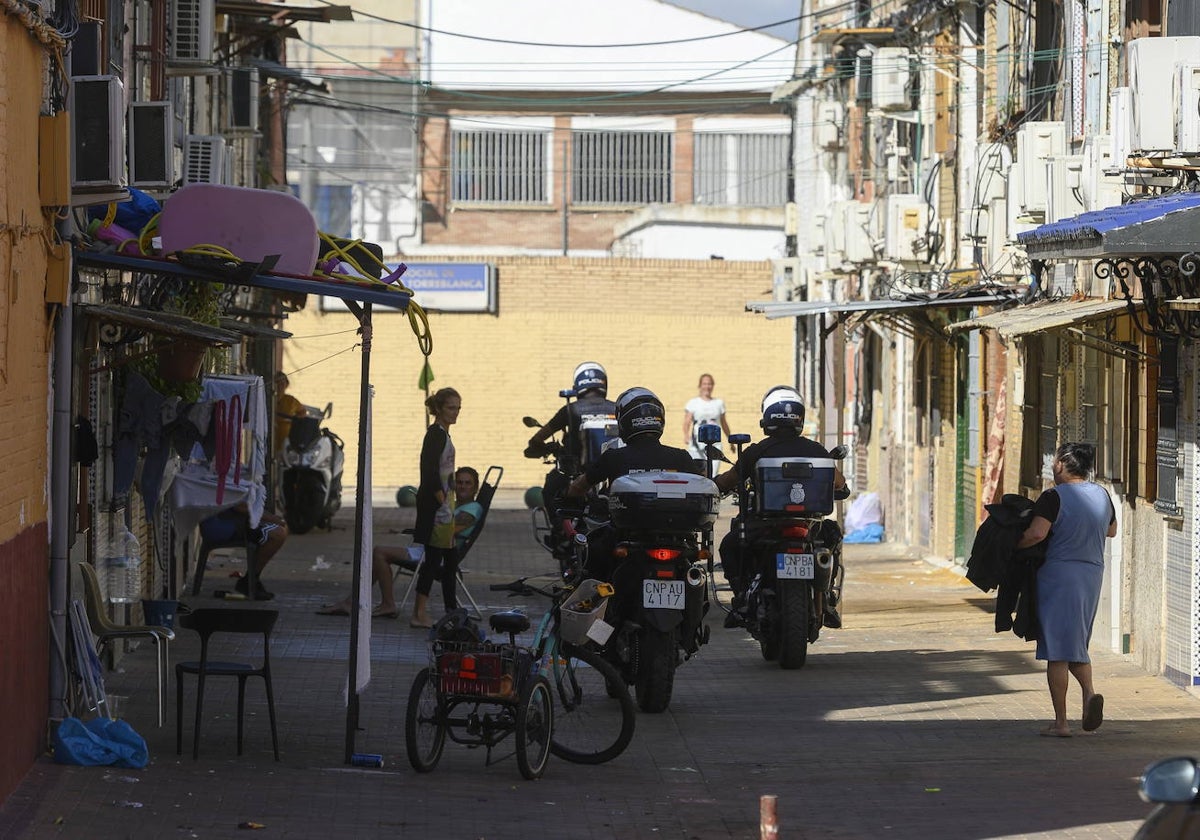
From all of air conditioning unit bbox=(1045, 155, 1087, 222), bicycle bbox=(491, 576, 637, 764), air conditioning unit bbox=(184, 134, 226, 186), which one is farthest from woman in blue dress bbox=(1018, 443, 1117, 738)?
air conditioning unit bbox=(184, 134, 226, 186)

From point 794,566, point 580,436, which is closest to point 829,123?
point 580,436

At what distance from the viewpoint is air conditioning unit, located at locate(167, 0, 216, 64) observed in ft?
54.3

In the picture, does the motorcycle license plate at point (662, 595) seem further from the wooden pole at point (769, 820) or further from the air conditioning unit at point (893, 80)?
the air conditioning unit at point (893, 80)

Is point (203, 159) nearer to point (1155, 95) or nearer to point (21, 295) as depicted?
point (21, 295)

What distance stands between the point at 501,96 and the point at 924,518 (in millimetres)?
25273

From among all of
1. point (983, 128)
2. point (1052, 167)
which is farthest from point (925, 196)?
point (1052, 167)

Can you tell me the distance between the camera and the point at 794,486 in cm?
1356

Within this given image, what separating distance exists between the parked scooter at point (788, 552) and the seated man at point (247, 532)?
478cm

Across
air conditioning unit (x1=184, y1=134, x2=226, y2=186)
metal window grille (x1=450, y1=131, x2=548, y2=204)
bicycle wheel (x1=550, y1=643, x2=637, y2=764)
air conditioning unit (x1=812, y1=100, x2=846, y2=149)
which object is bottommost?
bicycle wheel (x1=550, y1=643, x2=637, y2=764)

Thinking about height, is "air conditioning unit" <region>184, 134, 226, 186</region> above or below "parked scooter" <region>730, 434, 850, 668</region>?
above

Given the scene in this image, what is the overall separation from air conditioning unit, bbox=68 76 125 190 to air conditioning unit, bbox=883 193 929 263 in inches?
520

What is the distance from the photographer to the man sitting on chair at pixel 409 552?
1616 cm

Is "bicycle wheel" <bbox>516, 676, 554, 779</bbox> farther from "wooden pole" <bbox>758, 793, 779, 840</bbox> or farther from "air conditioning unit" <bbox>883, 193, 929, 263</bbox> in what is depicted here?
"air conditioning unit" <bbox>883, 193, 929, 263</bbox>

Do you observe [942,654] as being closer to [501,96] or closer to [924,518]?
[924,518]
